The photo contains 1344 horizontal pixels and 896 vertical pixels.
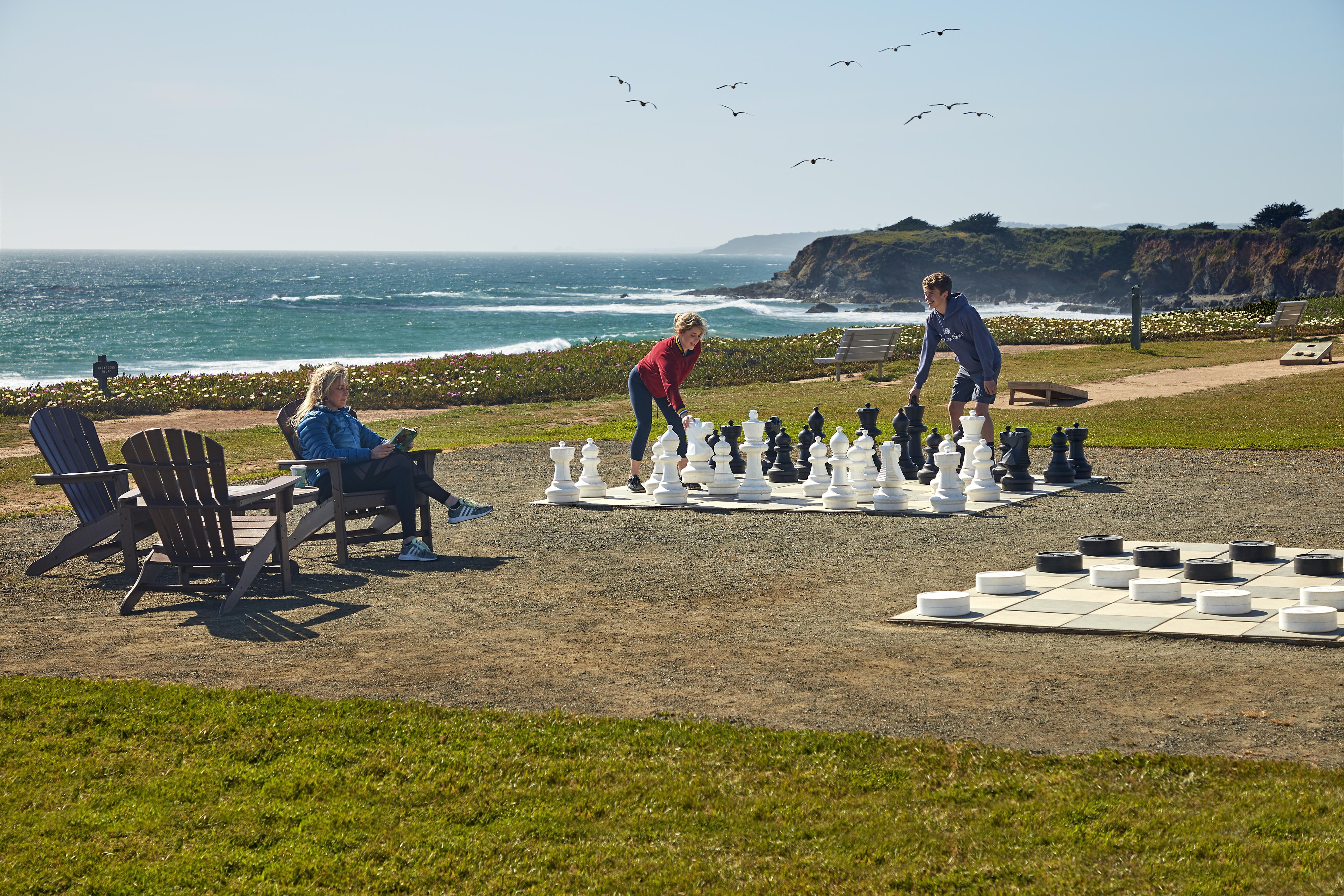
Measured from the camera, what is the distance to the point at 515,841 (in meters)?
3.47

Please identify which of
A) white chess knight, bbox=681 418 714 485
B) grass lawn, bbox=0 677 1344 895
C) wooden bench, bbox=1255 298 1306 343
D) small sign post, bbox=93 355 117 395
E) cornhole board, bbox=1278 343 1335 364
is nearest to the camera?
grass lawn, bbox=0 677 1344 895

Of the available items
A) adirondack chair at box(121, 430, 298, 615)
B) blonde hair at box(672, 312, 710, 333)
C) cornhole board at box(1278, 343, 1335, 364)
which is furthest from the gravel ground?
cornhole board at box(1278, 343, 1335, 364)

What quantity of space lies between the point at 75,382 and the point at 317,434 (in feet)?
57.1

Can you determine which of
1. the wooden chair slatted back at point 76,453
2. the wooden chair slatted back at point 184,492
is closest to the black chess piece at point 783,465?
Answer: the wooden chair slatted back at point 184,492

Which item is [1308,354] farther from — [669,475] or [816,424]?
[669,475]

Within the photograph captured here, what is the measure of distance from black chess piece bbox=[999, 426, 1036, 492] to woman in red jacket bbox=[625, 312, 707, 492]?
8.50 ft

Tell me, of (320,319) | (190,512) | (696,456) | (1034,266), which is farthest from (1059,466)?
(1034,266)

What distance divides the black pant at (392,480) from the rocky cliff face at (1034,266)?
261 feet

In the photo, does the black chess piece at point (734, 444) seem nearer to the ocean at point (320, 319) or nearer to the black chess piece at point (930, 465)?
the black chess piece at point (930, 465)

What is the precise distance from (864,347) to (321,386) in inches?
627

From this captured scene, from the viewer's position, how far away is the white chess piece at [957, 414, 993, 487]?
977 centimetres

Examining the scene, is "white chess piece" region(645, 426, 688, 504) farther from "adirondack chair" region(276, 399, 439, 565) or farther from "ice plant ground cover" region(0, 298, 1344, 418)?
"ice plant ground cover" region(0, 298, 1344, 418)

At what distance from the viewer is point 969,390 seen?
407 inches

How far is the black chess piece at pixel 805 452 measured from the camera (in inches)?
420
